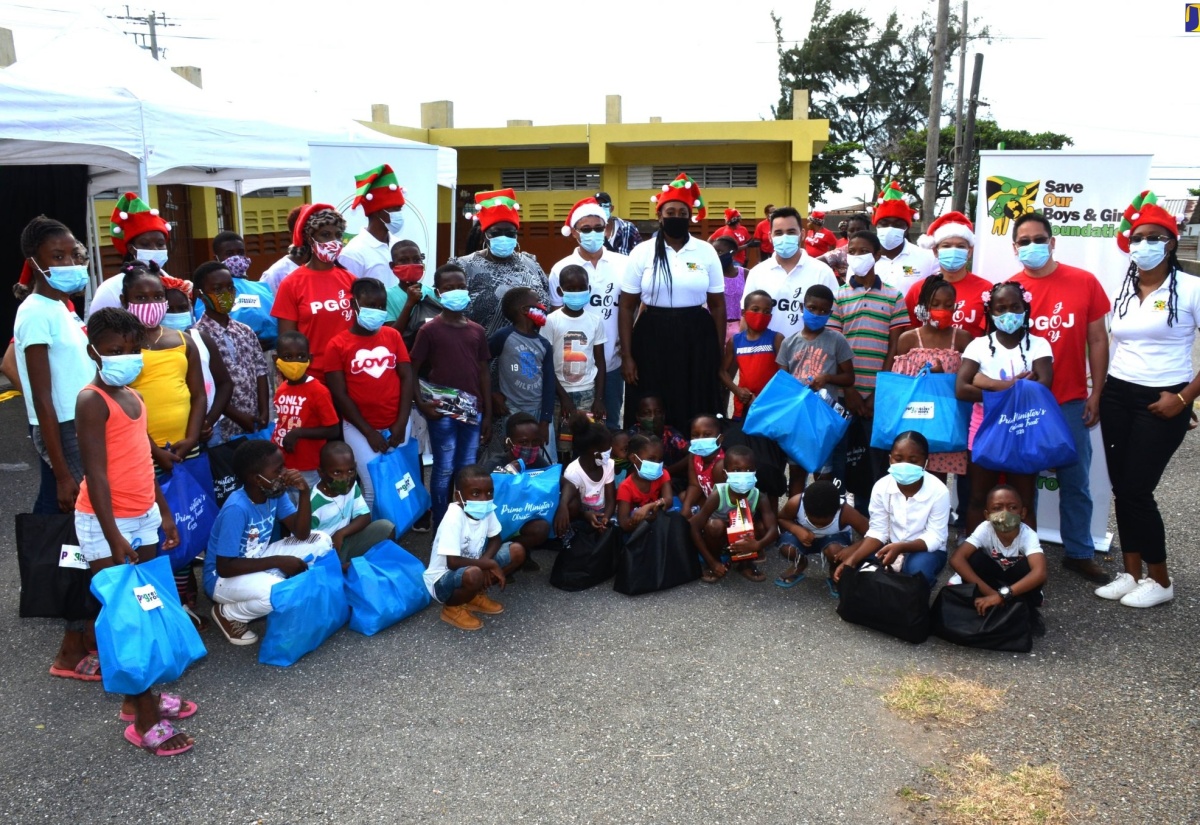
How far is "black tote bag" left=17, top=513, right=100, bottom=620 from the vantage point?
366cm

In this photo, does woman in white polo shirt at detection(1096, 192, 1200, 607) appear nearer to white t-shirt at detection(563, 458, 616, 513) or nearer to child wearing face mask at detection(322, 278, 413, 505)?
white t-shirt at detection(563, 458, 616, 513)

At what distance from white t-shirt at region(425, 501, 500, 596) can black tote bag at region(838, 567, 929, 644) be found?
177 cm

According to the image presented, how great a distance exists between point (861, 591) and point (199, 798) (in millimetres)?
2882

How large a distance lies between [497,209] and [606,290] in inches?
33.2

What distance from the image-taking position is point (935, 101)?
63.0 feet

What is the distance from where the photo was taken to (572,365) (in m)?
5.76

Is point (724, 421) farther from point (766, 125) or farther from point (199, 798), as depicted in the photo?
point (766, 125)

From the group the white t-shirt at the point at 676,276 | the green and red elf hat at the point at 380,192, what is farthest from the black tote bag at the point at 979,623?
the green and red elf hat at the point at 380,192

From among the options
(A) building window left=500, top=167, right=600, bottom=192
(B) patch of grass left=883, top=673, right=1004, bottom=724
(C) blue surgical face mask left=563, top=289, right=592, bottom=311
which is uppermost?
(A) building window left=500, top=167, right=600, bottom=192

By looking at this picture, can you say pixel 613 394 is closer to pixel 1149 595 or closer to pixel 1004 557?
pixel 1004 557

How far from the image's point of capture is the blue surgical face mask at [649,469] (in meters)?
5.14

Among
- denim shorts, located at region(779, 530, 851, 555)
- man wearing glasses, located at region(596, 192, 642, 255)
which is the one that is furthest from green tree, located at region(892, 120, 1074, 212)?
denim shorts, located at region(779, 530, 851, 555)

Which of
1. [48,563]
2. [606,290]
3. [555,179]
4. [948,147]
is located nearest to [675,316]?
[606,290]

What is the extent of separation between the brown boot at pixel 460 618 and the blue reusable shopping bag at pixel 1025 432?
2679 mm
